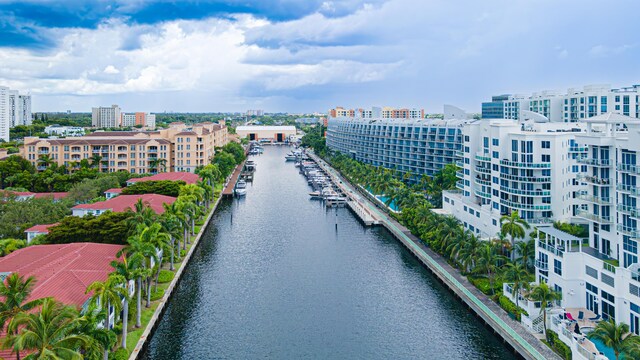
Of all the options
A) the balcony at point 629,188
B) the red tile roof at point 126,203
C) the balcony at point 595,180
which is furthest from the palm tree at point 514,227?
the red tile roof at point 126,203

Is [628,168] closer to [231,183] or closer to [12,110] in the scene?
[231,183]

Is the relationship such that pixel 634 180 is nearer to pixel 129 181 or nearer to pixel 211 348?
pixel 211 348

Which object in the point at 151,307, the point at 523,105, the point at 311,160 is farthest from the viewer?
the point at 311,160

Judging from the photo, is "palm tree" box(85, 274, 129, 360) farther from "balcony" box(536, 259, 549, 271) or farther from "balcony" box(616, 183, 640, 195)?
"balcony" box(616, 183, 640, 195)

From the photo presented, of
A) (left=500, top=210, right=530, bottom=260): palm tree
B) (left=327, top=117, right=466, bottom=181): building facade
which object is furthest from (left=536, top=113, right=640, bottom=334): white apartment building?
(left=327, top=117, right=466, bottom=181): building facade

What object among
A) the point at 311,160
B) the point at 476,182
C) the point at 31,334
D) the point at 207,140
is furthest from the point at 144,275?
the point at 311,160

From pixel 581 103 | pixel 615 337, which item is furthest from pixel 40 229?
pixel 581 103
